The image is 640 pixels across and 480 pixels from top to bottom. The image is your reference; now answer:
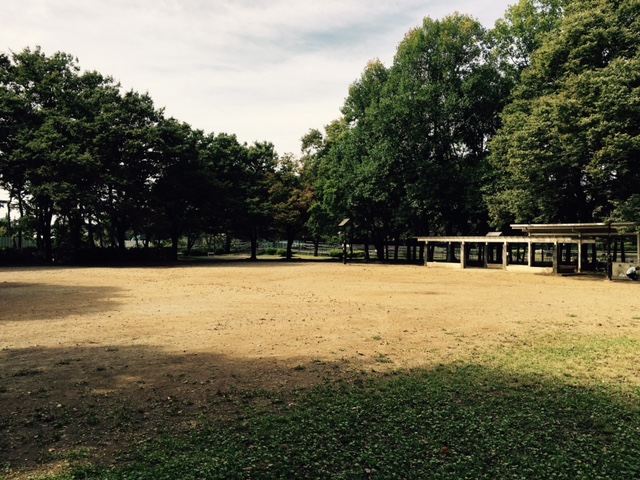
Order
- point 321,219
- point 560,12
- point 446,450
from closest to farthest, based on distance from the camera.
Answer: point 446,450
point 560,12
point 321,219

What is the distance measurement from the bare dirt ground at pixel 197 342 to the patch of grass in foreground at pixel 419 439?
23.9 inches

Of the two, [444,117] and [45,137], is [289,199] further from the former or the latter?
[45,137]

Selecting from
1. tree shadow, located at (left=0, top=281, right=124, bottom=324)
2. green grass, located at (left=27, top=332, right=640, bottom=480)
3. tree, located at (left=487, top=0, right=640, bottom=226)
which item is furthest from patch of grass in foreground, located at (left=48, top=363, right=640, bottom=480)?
tree, located at (left=487, top=0, right=640, bottom=226)

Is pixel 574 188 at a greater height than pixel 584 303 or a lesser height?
greater

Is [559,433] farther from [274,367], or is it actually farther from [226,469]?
[274,367]

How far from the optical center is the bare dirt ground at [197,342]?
463cm

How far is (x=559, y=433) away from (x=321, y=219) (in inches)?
1539

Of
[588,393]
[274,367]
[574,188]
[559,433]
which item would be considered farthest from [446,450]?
[574,188]

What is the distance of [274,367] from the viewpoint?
6656 mm

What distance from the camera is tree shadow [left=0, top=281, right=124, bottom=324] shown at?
36.6 ft

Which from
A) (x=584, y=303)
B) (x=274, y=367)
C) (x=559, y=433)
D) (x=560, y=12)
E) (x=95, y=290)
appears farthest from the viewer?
(x=560, y=12)

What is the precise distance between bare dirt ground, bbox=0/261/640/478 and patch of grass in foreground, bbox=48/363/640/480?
606 millimetres

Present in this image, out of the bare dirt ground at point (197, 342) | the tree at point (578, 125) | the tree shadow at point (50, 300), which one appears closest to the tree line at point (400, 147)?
the tree at point (578, 125)

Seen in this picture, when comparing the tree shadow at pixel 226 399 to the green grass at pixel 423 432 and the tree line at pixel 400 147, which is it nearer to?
the green grass at pixel 423 432
